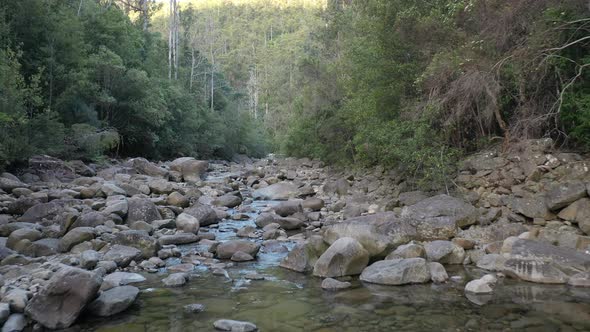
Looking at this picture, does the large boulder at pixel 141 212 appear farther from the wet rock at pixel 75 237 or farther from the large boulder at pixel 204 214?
the wet rock at pixel 75 237

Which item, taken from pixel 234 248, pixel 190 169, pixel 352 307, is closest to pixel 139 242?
pixel 234 248

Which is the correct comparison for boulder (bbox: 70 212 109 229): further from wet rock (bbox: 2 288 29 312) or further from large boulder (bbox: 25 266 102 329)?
large boulder (bbox: 25 266 102 329)

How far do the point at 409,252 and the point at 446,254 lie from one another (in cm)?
70

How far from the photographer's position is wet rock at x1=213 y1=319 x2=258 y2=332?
5.16 m

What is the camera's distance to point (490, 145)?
10.9 meters

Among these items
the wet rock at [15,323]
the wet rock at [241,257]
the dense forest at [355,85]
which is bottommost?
the wet rock at [241,257]

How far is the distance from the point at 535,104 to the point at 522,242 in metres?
4.02

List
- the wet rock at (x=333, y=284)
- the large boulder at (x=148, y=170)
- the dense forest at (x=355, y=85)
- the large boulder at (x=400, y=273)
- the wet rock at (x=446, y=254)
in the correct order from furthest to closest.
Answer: the large boulder at (x=148, y=170) < the dense forest at (x=355, y=85) < the wet rock at (x=446, y=254) < the large boulder at (x=400, y=273) < the wet rock at (x=333, y=284)

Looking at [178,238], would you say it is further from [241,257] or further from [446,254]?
[446,254]

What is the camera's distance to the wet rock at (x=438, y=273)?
22.5ft

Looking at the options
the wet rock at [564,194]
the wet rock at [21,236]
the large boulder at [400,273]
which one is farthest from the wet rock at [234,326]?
the wet rock at [564,194]

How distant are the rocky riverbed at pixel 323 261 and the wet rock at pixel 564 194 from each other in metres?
0.03

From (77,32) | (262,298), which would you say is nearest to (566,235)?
(262,298)

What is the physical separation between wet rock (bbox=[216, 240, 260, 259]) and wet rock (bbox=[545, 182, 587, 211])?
5756 mm
